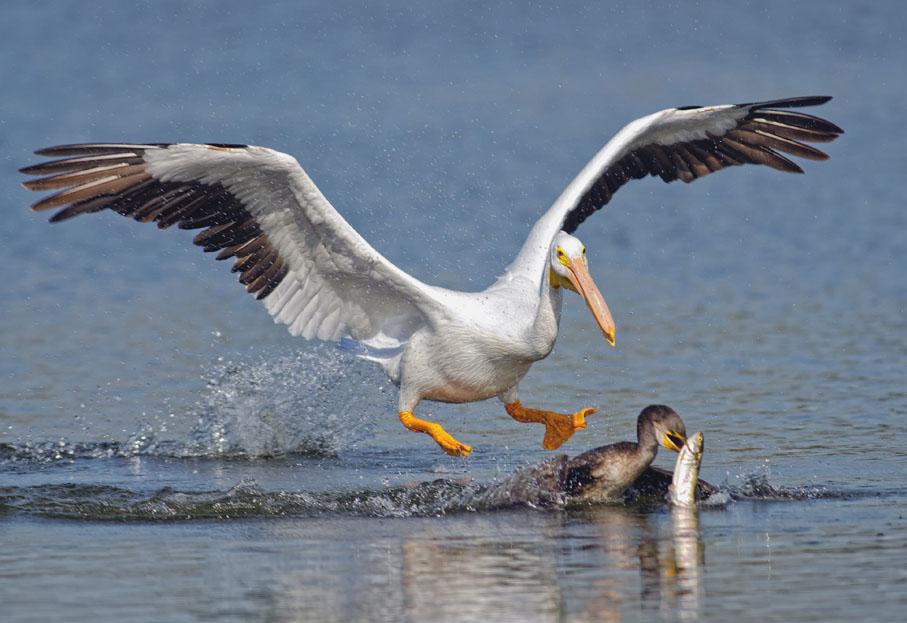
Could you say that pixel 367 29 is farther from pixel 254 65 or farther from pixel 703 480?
pixel 703 480

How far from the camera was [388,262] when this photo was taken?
8695 mm

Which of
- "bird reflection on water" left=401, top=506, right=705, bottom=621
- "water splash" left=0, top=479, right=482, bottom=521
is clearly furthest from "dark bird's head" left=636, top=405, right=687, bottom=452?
"water splash" left=0, top=479, right=482, bottom=521

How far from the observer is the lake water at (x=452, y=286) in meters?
6.21

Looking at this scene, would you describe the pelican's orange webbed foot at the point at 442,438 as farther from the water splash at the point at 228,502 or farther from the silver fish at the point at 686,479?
the silver fish at the point at 686,479

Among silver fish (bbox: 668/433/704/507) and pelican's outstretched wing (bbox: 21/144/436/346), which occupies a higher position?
pelican's outstretched wing (bbox: 21/144/436/346)

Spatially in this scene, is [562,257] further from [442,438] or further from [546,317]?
[442,438]

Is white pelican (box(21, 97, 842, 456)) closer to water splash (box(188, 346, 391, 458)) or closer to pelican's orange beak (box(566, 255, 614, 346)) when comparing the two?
pelican's orange beak (box(566, 255, 614, 346))

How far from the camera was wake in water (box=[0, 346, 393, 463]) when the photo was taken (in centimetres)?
974

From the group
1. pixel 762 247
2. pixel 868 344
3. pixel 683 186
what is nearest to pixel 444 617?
pixel 868 344

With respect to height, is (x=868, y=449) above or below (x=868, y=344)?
below

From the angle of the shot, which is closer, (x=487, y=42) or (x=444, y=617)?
(x=444, y=617)

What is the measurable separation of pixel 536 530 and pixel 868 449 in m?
2.62

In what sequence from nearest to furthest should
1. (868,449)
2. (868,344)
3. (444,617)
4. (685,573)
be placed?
(444,617), (685,573), (868,449), (868,344)

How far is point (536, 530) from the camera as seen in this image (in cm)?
708
